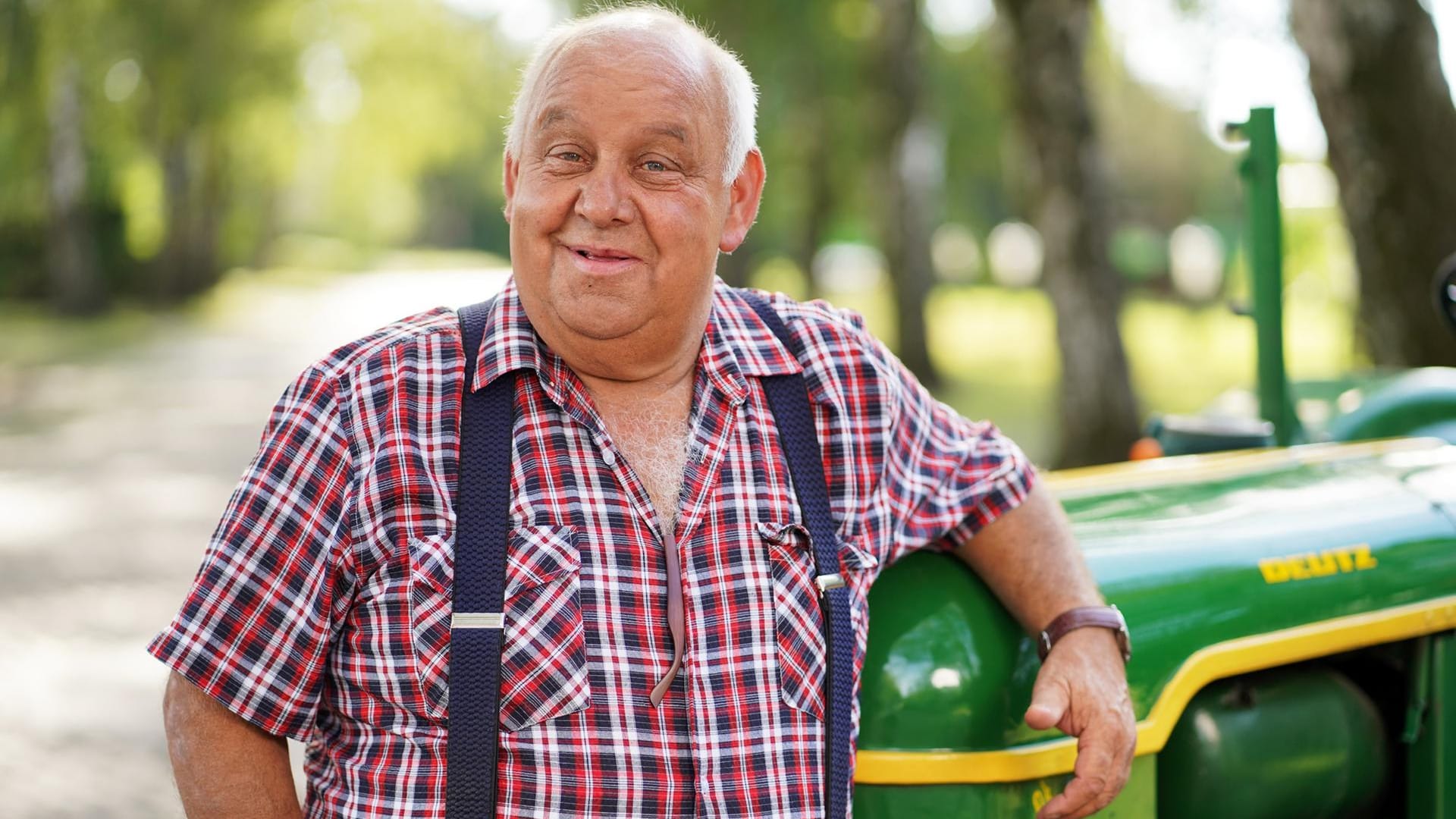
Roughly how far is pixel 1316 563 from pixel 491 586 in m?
1.38

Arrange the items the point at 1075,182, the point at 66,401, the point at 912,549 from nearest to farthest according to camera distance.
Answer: the point at 912,549, the point at 1075,182, the point at 66,401

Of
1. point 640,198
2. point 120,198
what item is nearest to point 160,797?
point 640,198

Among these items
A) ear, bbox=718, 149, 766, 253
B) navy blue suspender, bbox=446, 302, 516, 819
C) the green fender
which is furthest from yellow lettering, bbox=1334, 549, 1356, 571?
navy blue suspender, bbox=446, 302, 516, 819

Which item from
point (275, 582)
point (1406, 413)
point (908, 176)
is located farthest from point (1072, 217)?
point (275, 582)

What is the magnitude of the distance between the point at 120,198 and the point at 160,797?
23365 millimetres

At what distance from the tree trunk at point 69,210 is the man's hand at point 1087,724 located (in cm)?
2089

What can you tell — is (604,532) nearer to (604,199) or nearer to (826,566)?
(826,566)

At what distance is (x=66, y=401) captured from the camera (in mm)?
13664

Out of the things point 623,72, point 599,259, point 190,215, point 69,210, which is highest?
point 190,215

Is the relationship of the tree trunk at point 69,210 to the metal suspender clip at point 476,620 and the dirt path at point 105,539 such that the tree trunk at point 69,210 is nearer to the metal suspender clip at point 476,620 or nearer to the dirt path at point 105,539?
the dirt path at point 105,539

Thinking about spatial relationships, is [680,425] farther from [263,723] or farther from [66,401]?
[66,401]

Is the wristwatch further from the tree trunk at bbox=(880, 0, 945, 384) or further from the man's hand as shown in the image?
the tree trunk at bbox=(880, 0, 945, 384)

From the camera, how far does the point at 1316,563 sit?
241 cm

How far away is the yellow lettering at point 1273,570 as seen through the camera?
7.68ft
